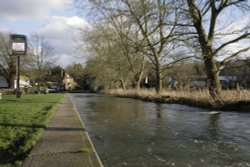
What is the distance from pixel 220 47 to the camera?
2258 cm

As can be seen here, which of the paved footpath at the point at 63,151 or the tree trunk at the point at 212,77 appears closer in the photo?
the paved footpath at the point at 63,151

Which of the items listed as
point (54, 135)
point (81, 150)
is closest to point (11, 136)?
point (54, 135)

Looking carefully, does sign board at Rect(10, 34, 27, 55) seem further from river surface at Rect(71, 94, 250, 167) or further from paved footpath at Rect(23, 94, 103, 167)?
paved footpath at Rect(23, 94, 103, 167)

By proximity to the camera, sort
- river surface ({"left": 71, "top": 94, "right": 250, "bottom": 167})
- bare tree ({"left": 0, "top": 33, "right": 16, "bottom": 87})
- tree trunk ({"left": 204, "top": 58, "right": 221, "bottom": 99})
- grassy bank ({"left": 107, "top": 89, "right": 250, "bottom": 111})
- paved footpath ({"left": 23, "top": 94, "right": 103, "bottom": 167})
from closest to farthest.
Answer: paved footpath ({"left": 23, "top": 94, "right": 103, "bottom": 167}) → river surface ({"left": 71, "top": 94, "right": 250, "bottom": 167}) → grassy bank ({"left": 107, "top": 89, "right": 250, "bottom": 111}) → tree trunk ({"left": 204, "top": 58, "right": 221, "bottom": 99}) → bare tree ({"left": 0, "top": 33, "right": 16, "bottom": 87})

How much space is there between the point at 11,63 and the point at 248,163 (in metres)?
69.8

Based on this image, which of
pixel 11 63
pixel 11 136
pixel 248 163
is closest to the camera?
pixel 248 163

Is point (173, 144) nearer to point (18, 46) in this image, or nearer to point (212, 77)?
point (212, 77)

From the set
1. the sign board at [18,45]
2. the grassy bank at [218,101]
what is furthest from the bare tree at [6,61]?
the grassy bank at [218,101]

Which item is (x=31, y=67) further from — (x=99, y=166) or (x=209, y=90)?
(x=99, y=166)

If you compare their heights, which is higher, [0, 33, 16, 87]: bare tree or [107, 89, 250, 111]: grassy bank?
[0, 33, 16, 87]: bare tree

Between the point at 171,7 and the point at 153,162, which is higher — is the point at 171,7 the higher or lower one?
the higher one

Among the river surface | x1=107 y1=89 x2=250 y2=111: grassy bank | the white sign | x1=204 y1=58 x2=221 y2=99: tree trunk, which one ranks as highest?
the white sign

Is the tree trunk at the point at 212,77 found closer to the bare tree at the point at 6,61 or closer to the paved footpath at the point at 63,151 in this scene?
the paved footpath at the point at 63,151

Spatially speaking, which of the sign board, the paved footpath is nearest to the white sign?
the sign board
